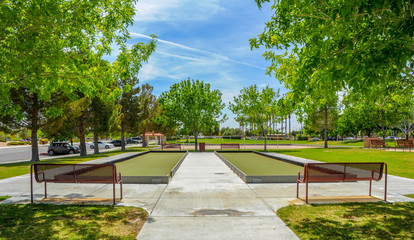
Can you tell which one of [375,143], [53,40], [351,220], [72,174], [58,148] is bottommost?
[58,148]

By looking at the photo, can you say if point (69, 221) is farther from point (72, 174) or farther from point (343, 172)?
point (343, 172)

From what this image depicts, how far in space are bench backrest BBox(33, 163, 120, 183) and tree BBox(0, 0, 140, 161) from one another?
2118mm

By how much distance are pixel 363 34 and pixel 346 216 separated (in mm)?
4054

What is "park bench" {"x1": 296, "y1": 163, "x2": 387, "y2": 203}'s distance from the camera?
25.5ft

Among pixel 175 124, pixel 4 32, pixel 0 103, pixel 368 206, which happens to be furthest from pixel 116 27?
pixel 175 124

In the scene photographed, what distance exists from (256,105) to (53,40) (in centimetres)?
2804

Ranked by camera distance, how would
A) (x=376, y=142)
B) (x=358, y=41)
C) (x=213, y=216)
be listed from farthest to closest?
(x=376, y=142) < (x=213, y=216) < (x=358, y=41)

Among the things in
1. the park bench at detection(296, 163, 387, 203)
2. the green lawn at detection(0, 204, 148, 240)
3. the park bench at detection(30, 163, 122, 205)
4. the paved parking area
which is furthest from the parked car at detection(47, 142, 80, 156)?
the park bench at detection(296, 163, 387, 203)

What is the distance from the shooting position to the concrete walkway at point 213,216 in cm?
518

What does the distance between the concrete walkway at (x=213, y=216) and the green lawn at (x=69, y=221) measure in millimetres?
476

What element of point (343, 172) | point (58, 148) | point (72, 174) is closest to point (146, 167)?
point (72, 174)

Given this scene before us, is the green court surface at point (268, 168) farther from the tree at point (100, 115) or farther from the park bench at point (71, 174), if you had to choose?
the tree at point (100, 115)

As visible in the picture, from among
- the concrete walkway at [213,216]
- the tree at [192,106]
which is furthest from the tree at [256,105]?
the concrete walkway at [213,216]

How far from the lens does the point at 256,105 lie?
33812 millimetres
